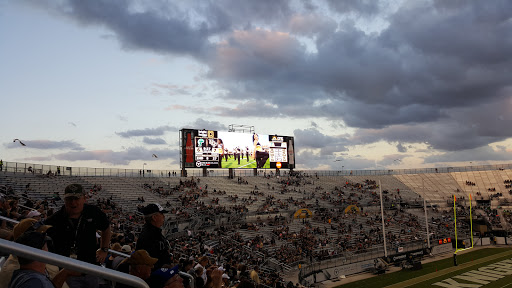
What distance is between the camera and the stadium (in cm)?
2722

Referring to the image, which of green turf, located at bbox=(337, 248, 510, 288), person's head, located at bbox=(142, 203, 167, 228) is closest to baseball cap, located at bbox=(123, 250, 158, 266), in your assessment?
person's head, located at bbox=(142, 203, 167, 228)

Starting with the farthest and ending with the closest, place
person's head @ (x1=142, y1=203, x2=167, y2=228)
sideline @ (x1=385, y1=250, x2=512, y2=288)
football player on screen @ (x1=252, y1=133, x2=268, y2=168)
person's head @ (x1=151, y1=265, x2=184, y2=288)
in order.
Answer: football player on screen @ (x1=252, y1=133, x2=268, y2=168)
sideline @ (x1=385, y1=250, x2=512, y2=288)
person's head @ (x1=142, y1=203, x2=167, y2=228)
person's head @ (x1=151, y1=265, x2=184, y2=288)

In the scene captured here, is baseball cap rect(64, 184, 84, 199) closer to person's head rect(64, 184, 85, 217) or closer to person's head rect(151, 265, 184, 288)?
person's head rect(64, 184, 85, 217)

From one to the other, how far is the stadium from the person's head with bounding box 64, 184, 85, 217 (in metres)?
11.9

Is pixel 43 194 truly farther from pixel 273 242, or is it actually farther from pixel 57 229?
pixel 57 229

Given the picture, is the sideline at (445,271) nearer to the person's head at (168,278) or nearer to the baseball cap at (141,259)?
the person's head at (168,278)

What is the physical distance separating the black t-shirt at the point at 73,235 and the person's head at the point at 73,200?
77mm

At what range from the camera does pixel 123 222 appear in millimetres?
24828

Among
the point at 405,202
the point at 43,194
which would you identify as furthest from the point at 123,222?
the point at 405,202

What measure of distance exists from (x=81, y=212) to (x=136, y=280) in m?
2.69

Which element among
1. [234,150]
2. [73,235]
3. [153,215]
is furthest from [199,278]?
[234,150]

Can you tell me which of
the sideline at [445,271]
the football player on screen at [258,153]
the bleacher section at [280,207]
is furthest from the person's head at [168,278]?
the football player on screen at [258,153]

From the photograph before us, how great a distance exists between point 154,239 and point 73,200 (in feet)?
3.72

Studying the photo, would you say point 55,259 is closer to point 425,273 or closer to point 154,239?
point 154,239
